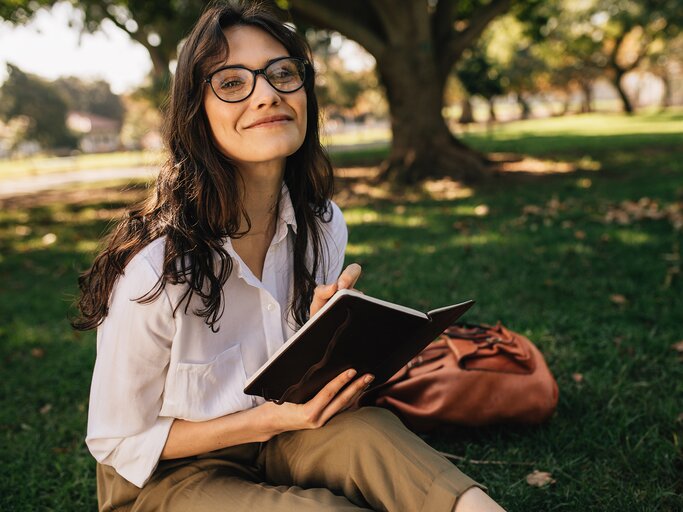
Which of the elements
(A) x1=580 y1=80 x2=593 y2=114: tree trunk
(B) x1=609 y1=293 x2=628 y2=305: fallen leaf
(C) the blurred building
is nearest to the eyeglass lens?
(B) x1=609 y1=293 x2=628 y2=305: fallen leaf

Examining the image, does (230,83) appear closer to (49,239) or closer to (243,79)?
(243,79)

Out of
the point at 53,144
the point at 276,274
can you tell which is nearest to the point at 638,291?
the point at 276,274

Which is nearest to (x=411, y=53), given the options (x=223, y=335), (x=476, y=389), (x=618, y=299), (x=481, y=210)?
(x=481, y=210)

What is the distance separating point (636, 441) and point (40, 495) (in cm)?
266

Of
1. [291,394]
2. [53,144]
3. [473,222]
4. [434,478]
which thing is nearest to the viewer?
[434,478]

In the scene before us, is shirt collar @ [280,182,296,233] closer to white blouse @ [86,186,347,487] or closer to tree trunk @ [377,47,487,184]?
white blouse @ [86,186,347,487]

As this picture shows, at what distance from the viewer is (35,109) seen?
52.5 m

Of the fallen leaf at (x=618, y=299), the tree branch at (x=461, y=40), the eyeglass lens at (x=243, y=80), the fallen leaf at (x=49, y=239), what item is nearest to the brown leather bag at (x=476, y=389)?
the eyeglass lens at (x=243, y=80)

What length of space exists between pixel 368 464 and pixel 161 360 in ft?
2.14

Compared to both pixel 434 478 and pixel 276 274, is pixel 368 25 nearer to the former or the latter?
pixel 276 274

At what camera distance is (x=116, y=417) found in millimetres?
1621

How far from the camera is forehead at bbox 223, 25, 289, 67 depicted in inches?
71.3

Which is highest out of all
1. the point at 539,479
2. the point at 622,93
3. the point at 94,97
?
the point at 94,97

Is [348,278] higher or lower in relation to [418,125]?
lower
